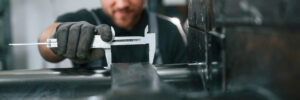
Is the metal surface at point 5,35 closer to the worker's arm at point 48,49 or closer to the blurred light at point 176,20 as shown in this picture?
the worker's arm at point 48,49

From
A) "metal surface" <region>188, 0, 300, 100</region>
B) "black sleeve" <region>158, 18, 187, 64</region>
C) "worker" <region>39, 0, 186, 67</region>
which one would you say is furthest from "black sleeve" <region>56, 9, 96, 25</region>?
"metal surface" <region>188, 0, 300, 100</region>

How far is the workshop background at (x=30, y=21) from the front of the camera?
68 cm

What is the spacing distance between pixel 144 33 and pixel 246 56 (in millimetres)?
368

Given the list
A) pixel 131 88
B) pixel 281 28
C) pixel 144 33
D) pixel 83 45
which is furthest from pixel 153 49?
pixel 281 28

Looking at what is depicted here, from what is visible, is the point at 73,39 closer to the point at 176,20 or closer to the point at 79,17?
the point at 79,17

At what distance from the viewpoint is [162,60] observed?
0.66 m

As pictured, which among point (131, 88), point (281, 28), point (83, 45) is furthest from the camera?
point (83, 45)

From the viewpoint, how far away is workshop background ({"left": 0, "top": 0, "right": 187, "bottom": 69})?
0.68 m

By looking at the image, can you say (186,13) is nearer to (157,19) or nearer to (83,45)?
(157,19)

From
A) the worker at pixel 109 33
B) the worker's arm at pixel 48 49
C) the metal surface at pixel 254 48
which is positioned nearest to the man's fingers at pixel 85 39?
the worker at pixel 109 33

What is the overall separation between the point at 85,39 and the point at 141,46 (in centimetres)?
12

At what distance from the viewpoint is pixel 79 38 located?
1.88 ft

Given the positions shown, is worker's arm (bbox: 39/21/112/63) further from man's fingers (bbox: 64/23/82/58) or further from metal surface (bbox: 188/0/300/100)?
metal surface (bbox: 188/0/300/100)

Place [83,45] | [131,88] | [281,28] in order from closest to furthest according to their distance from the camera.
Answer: [281,28], [131,88], [83,45]
